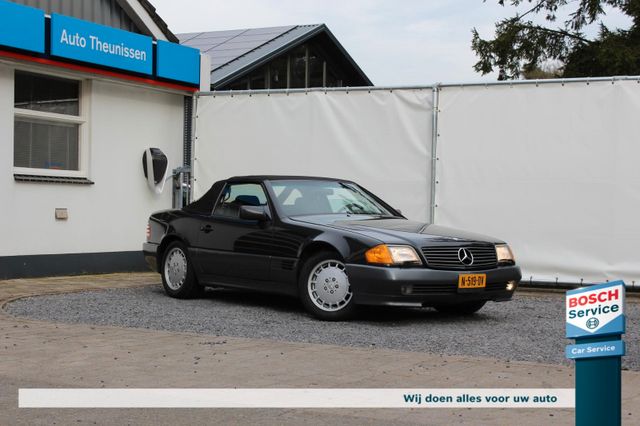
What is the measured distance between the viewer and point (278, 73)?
22.6 meters

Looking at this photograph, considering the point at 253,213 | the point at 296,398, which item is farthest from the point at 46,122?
the point at 296,398

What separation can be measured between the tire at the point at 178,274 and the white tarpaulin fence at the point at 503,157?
3.57 meters

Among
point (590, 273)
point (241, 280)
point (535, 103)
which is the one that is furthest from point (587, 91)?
point (241, 280)

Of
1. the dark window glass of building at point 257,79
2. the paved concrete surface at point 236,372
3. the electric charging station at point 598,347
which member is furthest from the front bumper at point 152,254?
the dark window glass of building at point 257,79

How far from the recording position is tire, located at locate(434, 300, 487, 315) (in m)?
9.73

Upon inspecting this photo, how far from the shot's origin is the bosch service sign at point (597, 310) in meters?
2.99

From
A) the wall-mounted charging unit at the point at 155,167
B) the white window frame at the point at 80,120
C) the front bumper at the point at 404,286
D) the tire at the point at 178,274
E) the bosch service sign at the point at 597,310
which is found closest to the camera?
the bosch service sign at the point at 597,310

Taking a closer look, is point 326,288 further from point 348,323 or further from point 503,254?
point 503,254

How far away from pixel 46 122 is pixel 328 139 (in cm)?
416

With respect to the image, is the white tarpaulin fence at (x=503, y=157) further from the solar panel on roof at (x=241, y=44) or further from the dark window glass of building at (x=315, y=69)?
the dark window glass of building at (x=315, y=69)

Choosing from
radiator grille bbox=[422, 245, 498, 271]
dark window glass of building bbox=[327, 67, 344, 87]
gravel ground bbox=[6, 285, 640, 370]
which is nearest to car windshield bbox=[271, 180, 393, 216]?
gravel ground bbox=[6, 285, 640, 370]

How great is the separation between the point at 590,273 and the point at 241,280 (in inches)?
190

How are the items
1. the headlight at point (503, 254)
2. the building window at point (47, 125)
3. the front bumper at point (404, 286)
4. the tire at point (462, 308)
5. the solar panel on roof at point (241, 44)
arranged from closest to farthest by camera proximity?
1. the front bumper at point (404, 286)
2. the headlight at point (503, 254)
3. the tire at point (462, 308)
4. the building window at point (47, 125)
5. the solar panel on roof at point (241, 44)

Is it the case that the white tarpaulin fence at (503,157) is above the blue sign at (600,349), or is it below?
above
